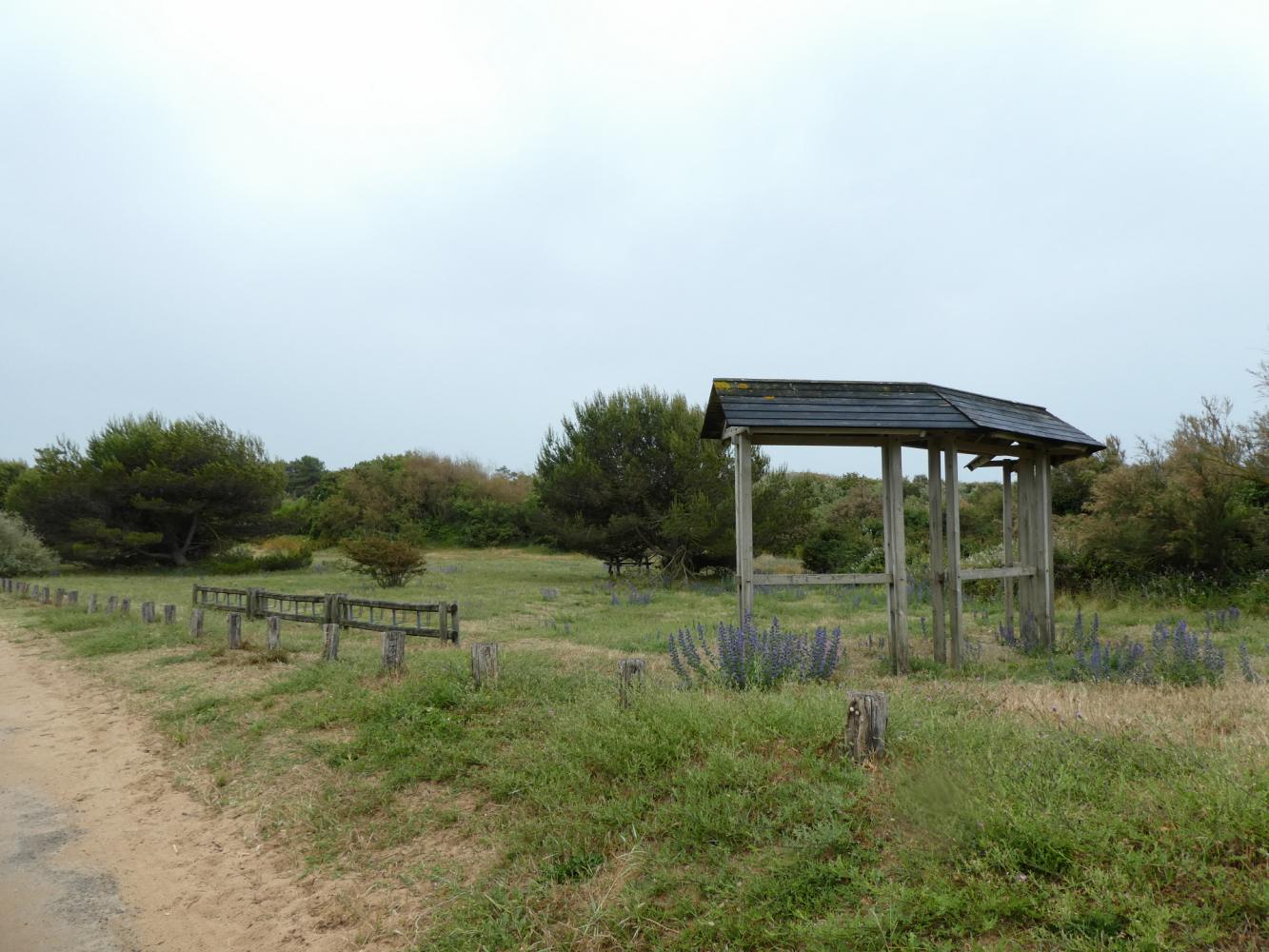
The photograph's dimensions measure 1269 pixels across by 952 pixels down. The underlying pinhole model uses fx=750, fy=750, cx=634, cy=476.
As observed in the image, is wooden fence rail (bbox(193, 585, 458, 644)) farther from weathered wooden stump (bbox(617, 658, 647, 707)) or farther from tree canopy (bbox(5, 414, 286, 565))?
tree canopy (bbox(5, 414, 286, 565))

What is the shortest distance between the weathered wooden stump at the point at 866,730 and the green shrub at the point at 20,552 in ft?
99.9

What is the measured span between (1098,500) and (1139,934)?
48.7 feet

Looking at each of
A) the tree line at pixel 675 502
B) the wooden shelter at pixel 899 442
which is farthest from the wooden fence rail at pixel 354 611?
the tree line at pixel 675 502

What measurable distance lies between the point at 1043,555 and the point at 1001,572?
0.99 metres

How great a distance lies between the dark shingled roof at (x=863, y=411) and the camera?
787cm

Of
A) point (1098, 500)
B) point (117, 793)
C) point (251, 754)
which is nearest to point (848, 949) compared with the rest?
point (251, 754)

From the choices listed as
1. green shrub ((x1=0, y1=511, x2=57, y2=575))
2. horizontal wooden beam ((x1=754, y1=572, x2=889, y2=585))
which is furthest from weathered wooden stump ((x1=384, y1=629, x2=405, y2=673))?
green shrub ((x1=0, y1=511, x2=57, y2=575))

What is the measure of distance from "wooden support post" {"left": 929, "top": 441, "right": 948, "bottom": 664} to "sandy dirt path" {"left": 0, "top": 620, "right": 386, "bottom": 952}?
21.2 feet

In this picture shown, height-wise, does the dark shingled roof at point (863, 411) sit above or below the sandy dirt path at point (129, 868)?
above

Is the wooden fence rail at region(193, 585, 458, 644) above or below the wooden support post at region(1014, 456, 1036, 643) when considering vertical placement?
below

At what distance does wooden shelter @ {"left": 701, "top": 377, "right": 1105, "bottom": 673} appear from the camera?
7875 mm

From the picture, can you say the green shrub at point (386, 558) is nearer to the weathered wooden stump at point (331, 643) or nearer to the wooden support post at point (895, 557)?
the weathered wooden stump at point (331, 643)

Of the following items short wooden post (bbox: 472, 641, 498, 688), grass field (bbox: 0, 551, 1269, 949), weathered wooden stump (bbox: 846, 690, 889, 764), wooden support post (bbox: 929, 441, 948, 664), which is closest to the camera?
grass field (bbox: 0, 551, 1269, 949)

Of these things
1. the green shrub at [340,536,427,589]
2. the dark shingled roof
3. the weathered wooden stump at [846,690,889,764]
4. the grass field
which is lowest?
the grass field
